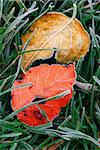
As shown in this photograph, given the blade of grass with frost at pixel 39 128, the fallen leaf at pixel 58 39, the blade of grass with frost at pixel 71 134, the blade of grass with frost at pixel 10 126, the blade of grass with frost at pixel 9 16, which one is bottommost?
the blade of grass with frost at pixel 71 134

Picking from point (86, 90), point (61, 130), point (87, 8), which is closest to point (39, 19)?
point (87, 8)

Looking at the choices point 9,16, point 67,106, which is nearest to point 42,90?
point 67,106

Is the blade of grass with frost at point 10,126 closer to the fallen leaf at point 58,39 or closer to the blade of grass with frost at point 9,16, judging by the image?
the fallen leaf at point 58,39

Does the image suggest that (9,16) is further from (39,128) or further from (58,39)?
(39,128)

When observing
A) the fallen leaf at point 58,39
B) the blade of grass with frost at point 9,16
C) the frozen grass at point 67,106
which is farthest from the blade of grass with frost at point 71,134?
the blade of grass with frost at point 9,16

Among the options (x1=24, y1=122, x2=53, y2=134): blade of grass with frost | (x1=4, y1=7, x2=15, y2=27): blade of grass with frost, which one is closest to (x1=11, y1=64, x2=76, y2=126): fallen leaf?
(x1=24, y1=122, x2=53, y2=134): blade of grass with frost

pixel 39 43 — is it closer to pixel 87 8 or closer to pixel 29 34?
pixel 29 34

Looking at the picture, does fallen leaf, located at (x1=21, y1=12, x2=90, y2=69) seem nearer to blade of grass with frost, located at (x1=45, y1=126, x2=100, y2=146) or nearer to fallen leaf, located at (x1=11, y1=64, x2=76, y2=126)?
fallen leaf, located at (x1=11, y1=64, x2=76, y2=126)
